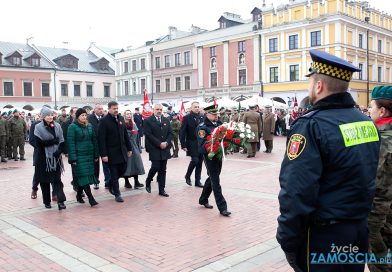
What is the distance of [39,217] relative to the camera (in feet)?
22.8

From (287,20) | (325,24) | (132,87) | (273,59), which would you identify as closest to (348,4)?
(325,24)

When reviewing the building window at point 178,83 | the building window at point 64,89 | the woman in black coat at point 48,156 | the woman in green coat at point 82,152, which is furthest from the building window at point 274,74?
the woman in black coat at point 48,156

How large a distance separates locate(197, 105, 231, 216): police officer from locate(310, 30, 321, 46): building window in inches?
1317

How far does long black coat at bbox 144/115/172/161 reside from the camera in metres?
8.69

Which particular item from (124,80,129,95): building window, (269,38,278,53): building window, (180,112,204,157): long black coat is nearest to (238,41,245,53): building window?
(269,38,278,53): building window

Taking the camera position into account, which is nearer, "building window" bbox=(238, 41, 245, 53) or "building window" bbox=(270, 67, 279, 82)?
"building window" bbox=(270, 67, 279, 82)

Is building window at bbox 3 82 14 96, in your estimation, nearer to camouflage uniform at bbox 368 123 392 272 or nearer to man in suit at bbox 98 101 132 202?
man in suit at bbox 98 101 132 202

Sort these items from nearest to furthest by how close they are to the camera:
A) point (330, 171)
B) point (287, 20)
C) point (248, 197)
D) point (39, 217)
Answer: point (330, 171) → point (39, 217) → point (248, 197) → point (287, 20)

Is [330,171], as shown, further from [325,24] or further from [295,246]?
[325,24]

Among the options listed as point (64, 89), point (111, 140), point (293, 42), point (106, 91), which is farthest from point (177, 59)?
point (111, 140)

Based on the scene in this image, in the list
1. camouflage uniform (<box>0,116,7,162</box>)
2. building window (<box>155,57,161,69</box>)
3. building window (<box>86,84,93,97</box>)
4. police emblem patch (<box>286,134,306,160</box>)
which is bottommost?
camouflage uniform (<box>0,116,7,162</box>)

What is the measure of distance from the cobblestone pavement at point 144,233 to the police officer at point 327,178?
7.26ft

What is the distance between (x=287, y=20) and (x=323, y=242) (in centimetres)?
3999

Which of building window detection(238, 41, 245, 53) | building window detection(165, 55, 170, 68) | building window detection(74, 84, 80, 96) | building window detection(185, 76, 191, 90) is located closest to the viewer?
building window detection(238, 41, 245, 53)
